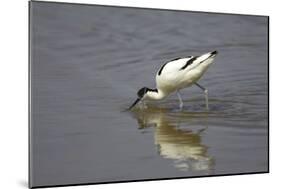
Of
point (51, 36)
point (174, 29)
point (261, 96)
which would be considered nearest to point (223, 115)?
point (261, 96)

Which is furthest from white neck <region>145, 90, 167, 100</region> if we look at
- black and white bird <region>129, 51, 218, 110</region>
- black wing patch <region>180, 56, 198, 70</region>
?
black wing patch <region>180, 56, 198, 70</region>

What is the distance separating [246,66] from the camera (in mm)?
4031

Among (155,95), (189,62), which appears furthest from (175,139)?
(189,62)

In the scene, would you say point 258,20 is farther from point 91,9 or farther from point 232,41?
point 91,9

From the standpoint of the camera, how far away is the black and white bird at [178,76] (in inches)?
149

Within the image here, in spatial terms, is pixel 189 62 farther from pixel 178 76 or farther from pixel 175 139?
pixel 175 139

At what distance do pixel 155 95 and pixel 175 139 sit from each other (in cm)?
32

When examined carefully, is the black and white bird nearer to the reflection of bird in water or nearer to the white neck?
the white neck

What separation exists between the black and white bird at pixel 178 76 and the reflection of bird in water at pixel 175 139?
0.11m

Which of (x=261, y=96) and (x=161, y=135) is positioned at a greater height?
(x=261, y=96)

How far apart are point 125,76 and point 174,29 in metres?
0.47

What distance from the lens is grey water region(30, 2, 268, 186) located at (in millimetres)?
3553

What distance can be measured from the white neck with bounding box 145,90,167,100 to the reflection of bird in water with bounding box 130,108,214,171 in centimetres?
8

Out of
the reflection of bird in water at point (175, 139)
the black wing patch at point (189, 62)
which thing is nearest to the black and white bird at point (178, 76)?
the black wing patch at point (189, 62)
